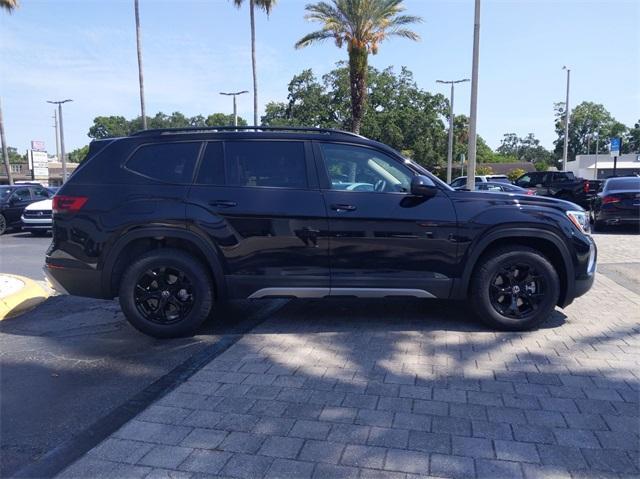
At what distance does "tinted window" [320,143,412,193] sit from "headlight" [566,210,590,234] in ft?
5.44

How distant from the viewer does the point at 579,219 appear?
538 cm

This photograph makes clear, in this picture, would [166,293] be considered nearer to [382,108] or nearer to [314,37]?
[314,37]

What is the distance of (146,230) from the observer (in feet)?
15.7

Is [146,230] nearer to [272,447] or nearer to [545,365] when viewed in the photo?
[272,447]

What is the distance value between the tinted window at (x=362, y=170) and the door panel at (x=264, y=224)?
258 mm

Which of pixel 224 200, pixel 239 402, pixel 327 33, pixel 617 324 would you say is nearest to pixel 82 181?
pixel 224 200

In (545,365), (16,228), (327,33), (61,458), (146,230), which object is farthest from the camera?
(327,33)

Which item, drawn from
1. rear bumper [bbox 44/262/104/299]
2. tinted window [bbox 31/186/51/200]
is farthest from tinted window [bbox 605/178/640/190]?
tinted window [bbox 31/186/51/200]

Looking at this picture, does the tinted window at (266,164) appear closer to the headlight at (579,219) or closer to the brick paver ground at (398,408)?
the brick paver ground at (398,408)

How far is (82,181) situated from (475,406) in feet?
13.0

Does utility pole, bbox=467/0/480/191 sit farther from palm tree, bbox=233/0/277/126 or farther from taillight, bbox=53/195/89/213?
palm tree, bbox=233/0/277/126

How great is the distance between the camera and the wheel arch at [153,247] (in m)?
4.78

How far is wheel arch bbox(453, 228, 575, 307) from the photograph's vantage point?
4812 mm

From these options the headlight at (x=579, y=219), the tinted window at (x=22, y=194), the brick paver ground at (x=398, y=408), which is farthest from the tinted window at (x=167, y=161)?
the tinted window at (x=22, y=194)
